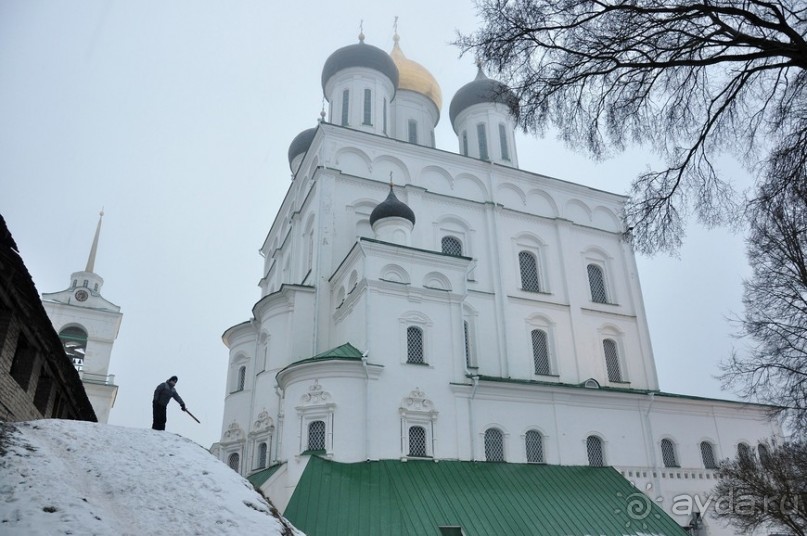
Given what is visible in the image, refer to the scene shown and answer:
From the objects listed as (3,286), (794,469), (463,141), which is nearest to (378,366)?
(3,286)

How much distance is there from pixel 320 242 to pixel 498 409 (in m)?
7.12

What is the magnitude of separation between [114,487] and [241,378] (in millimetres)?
14002

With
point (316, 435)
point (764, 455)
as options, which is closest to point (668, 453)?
point (764, 455)

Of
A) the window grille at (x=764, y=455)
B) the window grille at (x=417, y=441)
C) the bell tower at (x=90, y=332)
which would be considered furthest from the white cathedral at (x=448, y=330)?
the bell tower at (x=90, y=332)

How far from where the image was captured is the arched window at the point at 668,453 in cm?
1941

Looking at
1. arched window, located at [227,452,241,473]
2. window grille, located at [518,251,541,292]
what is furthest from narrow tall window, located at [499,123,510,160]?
arched window, located at [227,452,241,473]

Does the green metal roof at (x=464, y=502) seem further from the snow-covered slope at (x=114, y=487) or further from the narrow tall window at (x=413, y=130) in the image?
the narrow tall window at (x=413, y=130)

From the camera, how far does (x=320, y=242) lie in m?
19.5

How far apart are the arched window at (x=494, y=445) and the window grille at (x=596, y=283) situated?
25.2 ft

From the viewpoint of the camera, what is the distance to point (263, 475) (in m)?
16.5

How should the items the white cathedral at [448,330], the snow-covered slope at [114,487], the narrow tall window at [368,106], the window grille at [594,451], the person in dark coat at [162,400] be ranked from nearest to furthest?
the snow-covered slope at [114,487]
the person in dark coat at [162,400]
the white cathedral at [448,330]
the window grille at [594,451]
the narrow tall window at [368,106]

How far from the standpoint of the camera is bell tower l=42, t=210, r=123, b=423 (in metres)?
30.7

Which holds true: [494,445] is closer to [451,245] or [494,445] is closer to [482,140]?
[451,245]

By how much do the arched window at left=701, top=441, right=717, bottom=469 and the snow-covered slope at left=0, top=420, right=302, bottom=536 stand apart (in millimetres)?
16609
